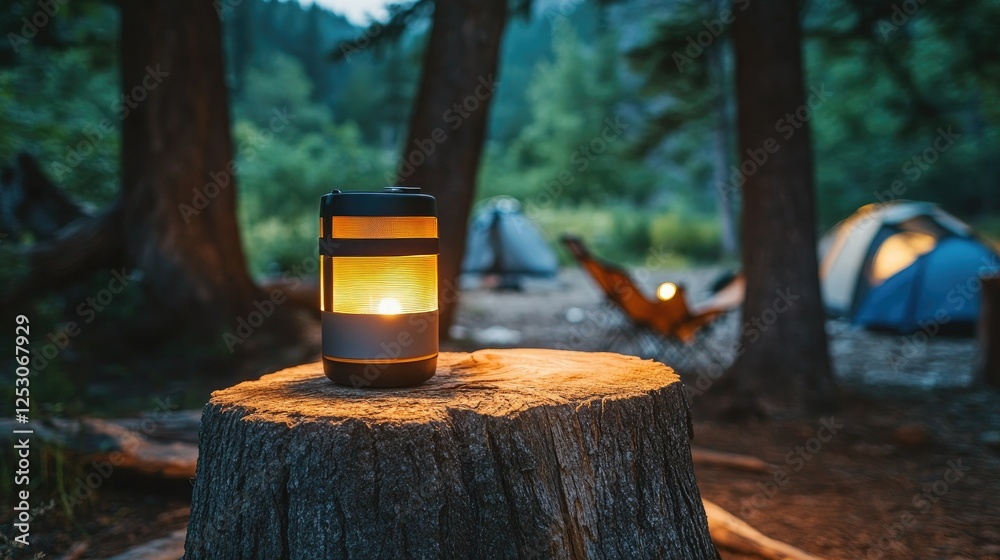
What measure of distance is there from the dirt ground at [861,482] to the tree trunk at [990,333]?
167 millimetres

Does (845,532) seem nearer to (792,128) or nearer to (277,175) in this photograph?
(792,128)

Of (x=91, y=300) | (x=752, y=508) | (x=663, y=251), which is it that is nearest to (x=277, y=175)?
(x=663, y=251)

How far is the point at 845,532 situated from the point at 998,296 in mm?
3305

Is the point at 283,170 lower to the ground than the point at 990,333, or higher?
higher

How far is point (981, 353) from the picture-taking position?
5.17 meters

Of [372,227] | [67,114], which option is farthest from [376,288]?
[67,114]

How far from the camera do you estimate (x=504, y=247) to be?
13.6m

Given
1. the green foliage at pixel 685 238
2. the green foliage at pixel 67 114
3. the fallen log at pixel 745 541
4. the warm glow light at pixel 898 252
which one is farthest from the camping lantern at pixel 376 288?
the green foliage at pixel 685 238

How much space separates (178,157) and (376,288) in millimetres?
4025

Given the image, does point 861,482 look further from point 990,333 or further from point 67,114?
point 67,114

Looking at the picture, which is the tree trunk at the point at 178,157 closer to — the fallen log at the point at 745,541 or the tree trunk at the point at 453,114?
the tree trunk at the point at 453,114

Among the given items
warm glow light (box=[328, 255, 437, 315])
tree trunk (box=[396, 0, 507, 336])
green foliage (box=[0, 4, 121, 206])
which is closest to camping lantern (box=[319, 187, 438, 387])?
warm glow light (box=[328, 255, 437, 315])

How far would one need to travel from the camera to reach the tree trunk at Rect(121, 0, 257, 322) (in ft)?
16.7

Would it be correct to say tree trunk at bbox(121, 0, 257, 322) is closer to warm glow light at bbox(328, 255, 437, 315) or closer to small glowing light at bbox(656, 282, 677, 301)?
small glowing light at bbox(656, 282, 677, 301)
